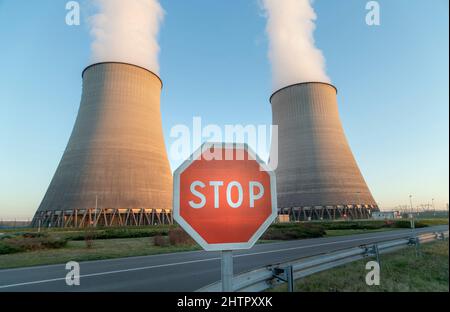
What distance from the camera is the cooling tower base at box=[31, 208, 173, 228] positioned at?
2914 cm

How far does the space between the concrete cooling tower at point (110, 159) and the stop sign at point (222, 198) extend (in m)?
28.7

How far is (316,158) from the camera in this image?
121 ft

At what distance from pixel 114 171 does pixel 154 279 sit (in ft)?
80.5

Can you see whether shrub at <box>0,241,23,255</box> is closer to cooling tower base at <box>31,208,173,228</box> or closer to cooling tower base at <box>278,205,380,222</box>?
cooling tower base at <box>31,208,173,228</box>

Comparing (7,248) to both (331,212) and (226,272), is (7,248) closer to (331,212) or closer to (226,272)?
(226,272)

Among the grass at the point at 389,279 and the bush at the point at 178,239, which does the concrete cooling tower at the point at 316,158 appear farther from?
the grass at the point at 389,279

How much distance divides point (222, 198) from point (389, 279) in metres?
4.62

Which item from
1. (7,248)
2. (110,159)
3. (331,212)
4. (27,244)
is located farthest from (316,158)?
(7,248)

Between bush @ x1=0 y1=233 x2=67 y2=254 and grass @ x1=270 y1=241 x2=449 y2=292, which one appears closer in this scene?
grass @ x1=270 y1=241 x2=449 y2=292

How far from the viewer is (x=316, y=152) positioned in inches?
1437

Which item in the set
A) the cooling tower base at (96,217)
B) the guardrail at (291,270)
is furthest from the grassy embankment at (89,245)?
the cooling tower base at (96,217)

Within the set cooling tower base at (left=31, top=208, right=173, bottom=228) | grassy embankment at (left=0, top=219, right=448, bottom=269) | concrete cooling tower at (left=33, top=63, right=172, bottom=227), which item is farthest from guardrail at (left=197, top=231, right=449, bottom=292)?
cooling tower base at (left=31, top=208, right=173, bottom=228)

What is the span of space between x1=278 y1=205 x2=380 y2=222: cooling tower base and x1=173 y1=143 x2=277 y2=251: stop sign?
4070cm
